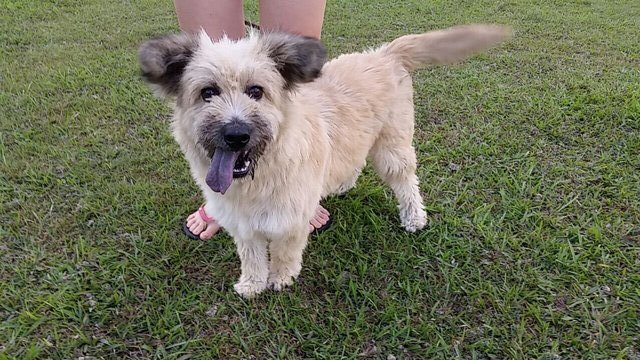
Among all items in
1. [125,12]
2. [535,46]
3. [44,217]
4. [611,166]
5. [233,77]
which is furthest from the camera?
[125,12]

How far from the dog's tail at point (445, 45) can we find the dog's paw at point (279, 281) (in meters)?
1.58

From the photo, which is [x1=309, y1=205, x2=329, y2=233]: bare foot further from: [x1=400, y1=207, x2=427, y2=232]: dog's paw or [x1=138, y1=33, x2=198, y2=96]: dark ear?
[x1=138, y1=33, x2=198, y2=96]: dark ear

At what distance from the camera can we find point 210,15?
301cm

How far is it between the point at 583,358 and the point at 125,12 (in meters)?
7.26

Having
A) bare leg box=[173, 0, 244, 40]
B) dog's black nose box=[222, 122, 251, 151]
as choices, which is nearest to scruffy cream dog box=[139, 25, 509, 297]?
dog's black nose box=[222, 122, 251, 151]

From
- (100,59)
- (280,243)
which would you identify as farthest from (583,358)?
(100,59)

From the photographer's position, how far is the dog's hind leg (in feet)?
11.0

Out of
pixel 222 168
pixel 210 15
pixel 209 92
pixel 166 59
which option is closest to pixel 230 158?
pixel 222 168

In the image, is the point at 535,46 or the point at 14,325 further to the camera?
the point at 535,46

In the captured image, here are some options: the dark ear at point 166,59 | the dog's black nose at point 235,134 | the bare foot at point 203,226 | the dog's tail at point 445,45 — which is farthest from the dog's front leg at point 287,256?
the dog's tail at point 445,45

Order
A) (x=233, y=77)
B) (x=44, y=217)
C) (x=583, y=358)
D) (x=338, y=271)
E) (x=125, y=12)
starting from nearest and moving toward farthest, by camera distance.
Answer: (x=233, y=77)
(x=583, y=358)
(x=338, y=271)
(x=44, y=217)
(x=125, y=12)

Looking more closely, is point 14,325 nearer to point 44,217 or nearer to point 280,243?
point 44,217

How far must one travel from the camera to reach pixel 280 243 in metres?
2.87

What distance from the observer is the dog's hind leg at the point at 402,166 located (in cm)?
336
